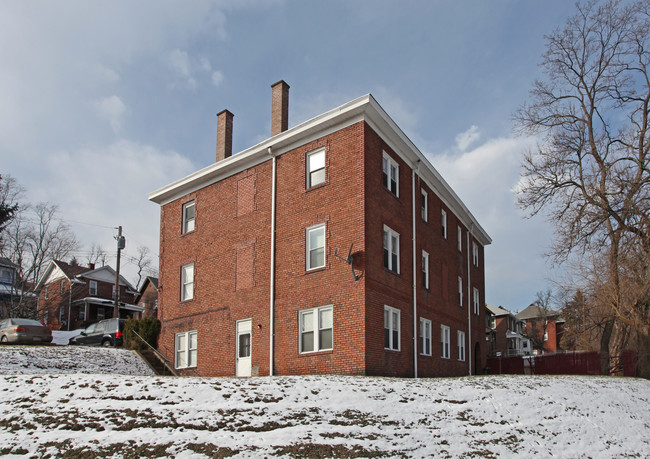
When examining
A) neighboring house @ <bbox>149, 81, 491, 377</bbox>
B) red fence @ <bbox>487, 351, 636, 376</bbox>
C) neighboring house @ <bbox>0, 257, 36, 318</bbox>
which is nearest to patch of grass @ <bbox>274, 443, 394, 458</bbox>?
neighboring house @ <bbox>149, 81, 491, 377</bbox>

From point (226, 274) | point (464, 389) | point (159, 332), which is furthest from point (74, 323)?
point (464, 389)

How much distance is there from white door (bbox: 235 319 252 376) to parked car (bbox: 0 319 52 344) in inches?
428

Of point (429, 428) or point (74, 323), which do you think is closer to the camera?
point (429, 428)

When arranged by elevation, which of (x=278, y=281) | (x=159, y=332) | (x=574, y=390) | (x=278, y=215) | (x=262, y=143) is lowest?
(x=574, y=390)

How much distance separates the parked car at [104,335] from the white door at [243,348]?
28.6 feet

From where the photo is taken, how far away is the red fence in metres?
29.6

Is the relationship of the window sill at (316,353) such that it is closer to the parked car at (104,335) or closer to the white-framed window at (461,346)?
the white-framed window at (461,346)

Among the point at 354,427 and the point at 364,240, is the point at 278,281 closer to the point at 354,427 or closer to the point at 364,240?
the point at 364,240

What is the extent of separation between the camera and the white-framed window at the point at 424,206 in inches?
910

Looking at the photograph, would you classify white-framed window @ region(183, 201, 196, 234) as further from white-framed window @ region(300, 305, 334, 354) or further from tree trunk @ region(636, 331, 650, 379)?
tree trunk @ region(636, 331, 650, 379)

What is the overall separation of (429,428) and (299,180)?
11.4 meters

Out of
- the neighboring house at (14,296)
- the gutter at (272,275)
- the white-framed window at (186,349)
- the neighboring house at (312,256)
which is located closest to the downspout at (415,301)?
the neighboring house at (312,256)

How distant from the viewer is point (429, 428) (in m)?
10.1

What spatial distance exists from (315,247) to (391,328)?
12.4 ft
